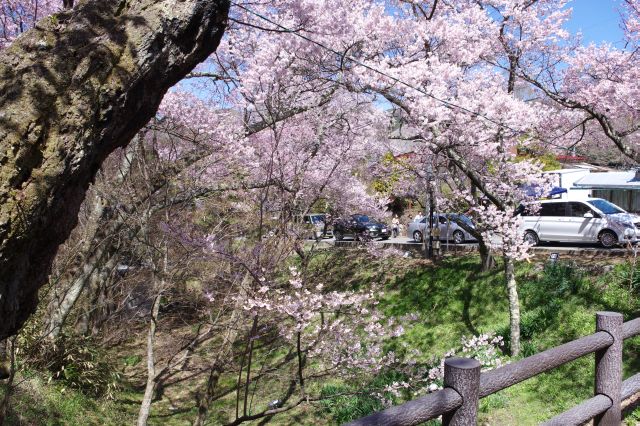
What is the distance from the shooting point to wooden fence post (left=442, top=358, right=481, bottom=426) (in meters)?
1.93

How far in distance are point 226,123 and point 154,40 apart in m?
7.60

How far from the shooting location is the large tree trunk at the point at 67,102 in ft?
5.24

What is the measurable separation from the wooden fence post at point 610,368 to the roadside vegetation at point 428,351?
195 centimetres

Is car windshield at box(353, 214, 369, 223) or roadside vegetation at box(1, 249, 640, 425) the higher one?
car windshield at box(353, 214, 369, 223)

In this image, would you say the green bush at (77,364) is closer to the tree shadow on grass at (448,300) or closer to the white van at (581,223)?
the tree shadow on grass at (448,300)

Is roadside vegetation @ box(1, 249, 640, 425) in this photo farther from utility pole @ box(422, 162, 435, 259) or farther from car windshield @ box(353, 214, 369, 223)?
car windshield @ box(353, 214, 369, 223)

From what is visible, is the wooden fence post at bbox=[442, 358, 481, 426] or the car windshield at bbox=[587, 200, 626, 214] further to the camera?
the car windshield at bbox=[587, 200, 626, 214]

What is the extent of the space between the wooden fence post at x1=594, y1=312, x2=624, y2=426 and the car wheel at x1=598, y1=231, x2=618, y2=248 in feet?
37.6

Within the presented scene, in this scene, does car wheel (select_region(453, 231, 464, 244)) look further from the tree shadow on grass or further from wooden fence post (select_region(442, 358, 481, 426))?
wooden fence post (select_region(442, 358, 481, 426))

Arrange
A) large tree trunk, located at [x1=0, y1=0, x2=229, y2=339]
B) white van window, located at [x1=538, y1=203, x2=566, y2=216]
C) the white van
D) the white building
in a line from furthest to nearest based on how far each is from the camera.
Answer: the white building → white van window, located at [x1=538, y1=203, x2=566, y2=216] → the white van → large tree trunk, located at [x1=0, y1=0, x2=229, y2=339]

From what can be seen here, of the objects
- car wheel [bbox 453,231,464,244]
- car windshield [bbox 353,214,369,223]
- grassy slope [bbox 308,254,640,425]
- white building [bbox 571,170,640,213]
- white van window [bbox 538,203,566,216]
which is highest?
white building [bbox 571,170,640,213]

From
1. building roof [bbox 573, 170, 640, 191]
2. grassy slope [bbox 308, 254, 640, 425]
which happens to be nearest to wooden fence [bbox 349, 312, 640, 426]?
grassy slope [bbox 308, 254, 640, 425]

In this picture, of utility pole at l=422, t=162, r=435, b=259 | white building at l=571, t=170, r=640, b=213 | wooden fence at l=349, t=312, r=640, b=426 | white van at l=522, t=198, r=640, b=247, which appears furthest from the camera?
white building at l=571, t=170, r=640, b=213

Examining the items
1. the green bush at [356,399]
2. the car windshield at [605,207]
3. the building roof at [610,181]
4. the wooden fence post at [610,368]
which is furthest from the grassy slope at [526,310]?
the building roof at [610,181]
